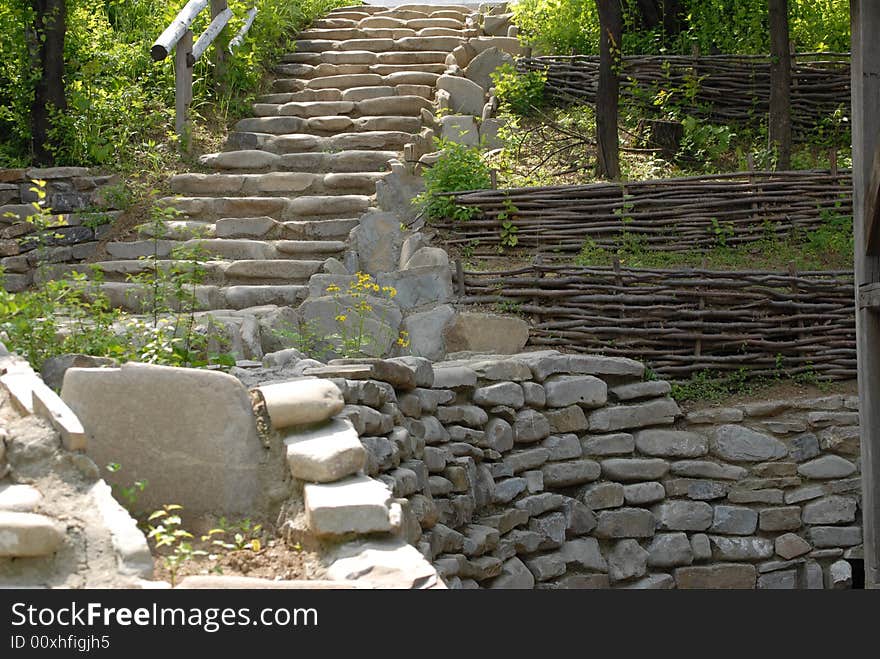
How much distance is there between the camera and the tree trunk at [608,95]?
7.82 m

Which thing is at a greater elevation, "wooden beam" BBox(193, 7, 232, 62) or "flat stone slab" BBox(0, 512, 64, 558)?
"wooden beam" BBox(193, 7, 232, 62)

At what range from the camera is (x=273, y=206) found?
299 inches

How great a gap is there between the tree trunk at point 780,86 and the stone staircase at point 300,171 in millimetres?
2623

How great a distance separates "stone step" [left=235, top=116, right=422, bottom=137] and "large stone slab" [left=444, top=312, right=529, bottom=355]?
2.63 meters

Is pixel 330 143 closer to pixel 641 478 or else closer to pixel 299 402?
pixel 641 478

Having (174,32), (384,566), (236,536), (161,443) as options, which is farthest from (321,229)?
(384,566)

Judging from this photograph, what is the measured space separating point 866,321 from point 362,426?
2101 mm

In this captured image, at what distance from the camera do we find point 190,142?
326 inches

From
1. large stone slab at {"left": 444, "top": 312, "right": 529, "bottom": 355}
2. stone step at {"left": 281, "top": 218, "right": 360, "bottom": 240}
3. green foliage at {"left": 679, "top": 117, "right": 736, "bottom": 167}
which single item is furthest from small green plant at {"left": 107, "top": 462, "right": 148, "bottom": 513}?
green foliage at {"left": 679, "top": 117, "right": 736, "bottom": 167}

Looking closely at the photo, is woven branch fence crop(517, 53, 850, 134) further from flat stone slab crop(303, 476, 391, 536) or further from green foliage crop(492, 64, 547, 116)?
flat stone slab crop(303, 476, 391, 536)

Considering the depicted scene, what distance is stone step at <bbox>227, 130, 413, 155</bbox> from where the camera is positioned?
8.27m

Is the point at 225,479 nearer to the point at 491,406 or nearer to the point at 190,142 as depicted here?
the point at 491,406

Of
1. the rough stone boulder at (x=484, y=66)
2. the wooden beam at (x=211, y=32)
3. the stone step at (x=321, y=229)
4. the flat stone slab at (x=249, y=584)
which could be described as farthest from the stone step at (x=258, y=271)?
the flat stone slab at (x=249, y=584)

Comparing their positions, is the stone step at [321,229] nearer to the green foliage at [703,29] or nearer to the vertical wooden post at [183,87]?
the vertical wooden post at [183,87]
